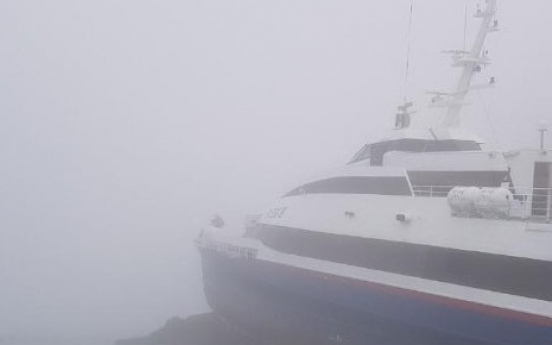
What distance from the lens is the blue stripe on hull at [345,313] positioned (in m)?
10.7

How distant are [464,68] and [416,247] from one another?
21.9 feet

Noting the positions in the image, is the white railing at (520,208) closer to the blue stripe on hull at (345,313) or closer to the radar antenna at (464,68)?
the blue stripe on hull at (345,313)

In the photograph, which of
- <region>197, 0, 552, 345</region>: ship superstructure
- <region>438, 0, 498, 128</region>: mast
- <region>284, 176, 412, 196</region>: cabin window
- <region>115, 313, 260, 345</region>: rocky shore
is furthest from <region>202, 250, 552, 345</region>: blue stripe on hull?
<region>438, 0, 498, 128</region>: mast

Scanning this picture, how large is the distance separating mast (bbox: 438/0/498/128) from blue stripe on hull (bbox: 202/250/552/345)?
589cm

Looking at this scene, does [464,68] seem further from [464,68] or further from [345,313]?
[345,313]

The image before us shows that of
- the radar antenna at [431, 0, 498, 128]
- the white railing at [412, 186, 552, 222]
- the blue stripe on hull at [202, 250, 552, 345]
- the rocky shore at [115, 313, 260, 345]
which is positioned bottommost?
the rocky shore at [115, 313, 260, 345]

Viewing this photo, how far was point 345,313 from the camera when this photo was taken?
45.1ft

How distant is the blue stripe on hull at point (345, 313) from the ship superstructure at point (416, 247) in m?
0.03

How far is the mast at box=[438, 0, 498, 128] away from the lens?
53.3ft

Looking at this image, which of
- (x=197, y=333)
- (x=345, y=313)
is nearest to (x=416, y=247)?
(x=345, y=313)

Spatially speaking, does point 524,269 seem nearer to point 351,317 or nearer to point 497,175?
point 497,175

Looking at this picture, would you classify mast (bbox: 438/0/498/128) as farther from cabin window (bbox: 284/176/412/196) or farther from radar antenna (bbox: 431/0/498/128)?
cabin window (bbox: 284/176/412/196)

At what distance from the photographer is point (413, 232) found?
1244cm

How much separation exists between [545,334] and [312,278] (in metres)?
5.97
